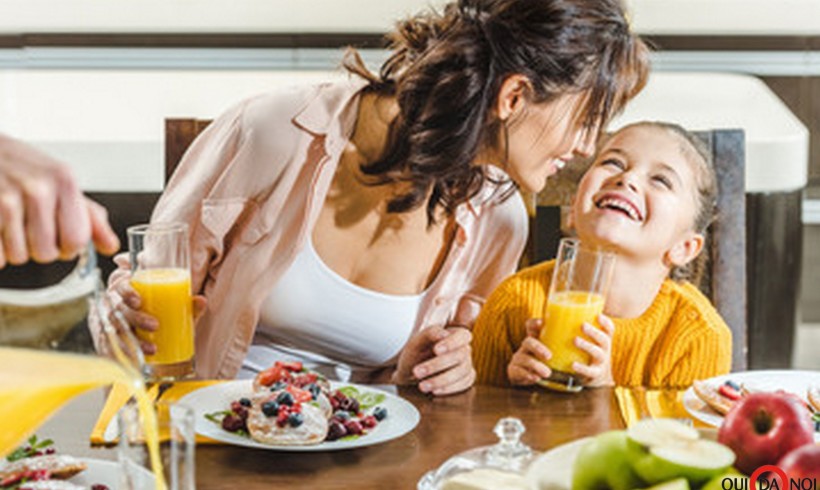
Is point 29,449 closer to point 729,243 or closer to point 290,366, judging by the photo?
point 290,366

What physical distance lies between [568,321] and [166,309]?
1.80ft

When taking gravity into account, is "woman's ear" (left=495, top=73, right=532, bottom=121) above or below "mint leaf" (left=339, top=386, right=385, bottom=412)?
above

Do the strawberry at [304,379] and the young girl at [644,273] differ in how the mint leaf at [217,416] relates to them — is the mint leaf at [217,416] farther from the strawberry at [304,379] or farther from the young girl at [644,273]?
the young girl at [644,273]

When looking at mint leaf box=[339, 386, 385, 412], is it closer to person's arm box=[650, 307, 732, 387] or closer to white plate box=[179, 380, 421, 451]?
white plate box=[179, 380, 421, 451]

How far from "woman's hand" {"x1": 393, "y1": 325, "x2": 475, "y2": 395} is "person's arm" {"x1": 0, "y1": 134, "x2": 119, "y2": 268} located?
2.33ft

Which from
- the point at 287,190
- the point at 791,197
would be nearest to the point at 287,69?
the point at 791,197

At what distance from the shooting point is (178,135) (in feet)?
6.86

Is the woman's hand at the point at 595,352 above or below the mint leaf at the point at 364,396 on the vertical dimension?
above

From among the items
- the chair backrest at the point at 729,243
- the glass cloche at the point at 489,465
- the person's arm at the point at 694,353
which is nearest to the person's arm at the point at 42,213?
the glass cloche at the point at 489,465

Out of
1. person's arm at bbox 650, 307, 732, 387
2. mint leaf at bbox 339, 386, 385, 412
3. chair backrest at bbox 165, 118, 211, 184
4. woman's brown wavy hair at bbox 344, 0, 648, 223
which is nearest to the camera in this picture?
mint leaf at bbox 339, 386, 385, 412

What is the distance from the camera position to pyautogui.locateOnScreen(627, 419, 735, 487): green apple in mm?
974

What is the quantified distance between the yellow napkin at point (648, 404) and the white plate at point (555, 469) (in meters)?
0.49

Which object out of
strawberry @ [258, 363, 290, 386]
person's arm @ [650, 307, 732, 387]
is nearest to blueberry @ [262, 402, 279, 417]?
strawberry @ [258, 363, 290, 386]

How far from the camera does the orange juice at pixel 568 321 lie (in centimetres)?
174
